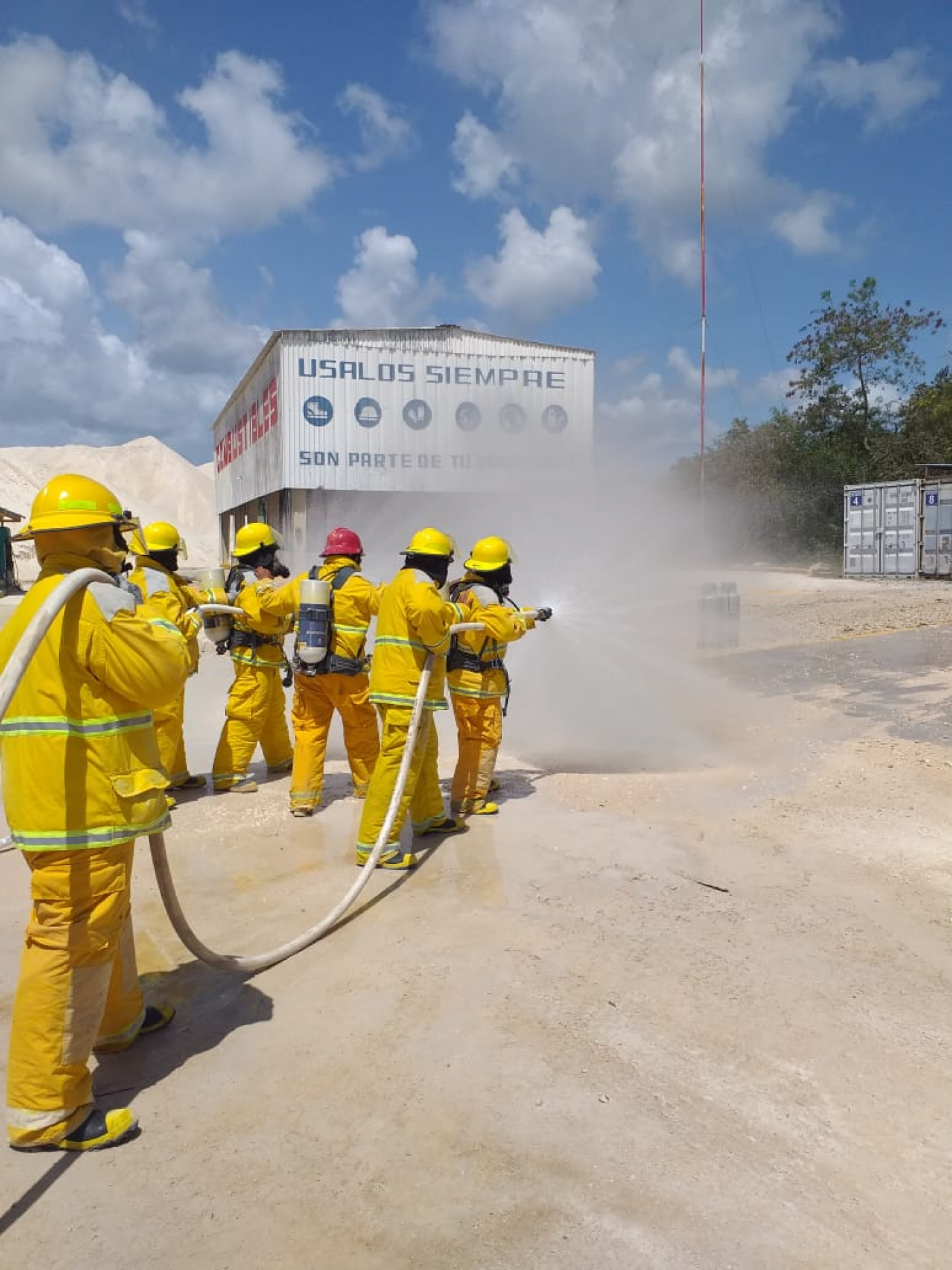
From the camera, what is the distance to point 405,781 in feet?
14.9

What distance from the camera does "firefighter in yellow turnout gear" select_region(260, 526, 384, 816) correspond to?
5480 mm

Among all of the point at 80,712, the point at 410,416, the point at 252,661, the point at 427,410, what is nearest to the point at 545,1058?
the point at 80,712

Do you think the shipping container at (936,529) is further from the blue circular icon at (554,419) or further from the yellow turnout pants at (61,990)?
the yellow turnout pants at (61,990)

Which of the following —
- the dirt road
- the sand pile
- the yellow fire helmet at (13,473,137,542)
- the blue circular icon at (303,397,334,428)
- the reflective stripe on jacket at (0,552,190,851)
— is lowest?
the dirt road

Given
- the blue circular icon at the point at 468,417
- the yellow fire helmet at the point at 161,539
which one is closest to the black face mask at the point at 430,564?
the yellow fire helmet at the point at 161,539

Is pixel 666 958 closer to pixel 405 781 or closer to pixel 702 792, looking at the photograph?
pixel 405 781

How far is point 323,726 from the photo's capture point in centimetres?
568

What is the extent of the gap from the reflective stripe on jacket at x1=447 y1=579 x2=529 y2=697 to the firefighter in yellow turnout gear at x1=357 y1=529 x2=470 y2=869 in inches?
15.2

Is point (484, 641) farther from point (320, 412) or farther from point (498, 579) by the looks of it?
point (320, 412)

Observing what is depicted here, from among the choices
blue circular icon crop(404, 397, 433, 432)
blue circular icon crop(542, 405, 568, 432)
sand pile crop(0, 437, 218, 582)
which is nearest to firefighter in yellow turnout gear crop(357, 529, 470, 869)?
blue circular icon crop(404, 397, 433, 432)

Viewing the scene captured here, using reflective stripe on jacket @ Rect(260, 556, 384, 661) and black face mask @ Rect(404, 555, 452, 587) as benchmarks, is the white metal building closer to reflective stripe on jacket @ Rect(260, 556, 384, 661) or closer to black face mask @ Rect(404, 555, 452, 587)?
reflective stripe on jacket @ Rect(260, 556, 384, 661)

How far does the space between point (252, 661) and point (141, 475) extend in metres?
74.3

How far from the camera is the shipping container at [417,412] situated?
738 inches

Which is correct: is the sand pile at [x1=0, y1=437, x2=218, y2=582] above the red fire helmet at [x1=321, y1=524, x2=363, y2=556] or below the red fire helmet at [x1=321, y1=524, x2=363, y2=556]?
above
